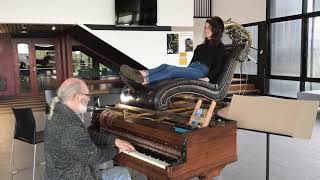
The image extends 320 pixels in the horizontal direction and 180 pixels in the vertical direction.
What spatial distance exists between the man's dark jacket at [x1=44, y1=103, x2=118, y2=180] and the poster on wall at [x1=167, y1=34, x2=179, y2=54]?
7.18 meters

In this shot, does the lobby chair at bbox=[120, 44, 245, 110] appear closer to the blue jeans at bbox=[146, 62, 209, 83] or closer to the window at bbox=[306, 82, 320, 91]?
the blue jeans at bbox=[146, 62, 209, 83]

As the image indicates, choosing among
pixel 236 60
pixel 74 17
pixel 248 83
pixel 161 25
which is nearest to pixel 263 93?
pixel 248 83

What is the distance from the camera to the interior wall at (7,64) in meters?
10.9

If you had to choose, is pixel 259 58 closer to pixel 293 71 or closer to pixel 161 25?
pixel 293 71

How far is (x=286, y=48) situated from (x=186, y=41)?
3.28m

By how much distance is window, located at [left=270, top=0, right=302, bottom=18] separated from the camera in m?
9.56

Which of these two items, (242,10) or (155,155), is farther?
(242,10)

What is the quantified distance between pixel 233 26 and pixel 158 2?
15.2ft

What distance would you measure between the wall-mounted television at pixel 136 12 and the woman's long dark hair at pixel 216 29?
186 inches

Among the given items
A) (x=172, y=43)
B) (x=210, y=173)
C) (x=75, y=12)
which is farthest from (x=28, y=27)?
(x=210, y=173)

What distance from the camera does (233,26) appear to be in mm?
4262

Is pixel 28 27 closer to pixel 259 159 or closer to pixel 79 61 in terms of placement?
pixel 79 61

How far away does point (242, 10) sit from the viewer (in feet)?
36.8

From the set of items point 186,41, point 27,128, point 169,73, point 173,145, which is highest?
point 186,41
